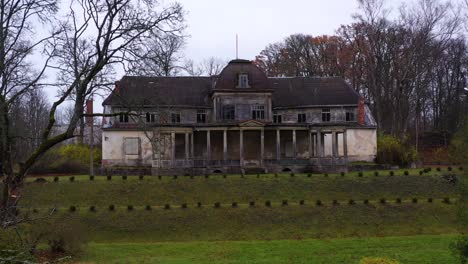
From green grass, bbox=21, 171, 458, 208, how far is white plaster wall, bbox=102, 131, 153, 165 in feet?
33.0

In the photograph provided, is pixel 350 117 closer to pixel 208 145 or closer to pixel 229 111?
pixel 229 111

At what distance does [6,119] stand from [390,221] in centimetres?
1778

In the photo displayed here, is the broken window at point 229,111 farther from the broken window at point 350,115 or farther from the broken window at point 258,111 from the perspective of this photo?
the broken window at point 350,115

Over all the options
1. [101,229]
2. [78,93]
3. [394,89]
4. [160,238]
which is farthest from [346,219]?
[394,89]

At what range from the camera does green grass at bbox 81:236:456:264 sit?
62.2 ft

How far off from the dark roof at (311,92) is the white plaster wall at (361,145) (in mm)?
2646

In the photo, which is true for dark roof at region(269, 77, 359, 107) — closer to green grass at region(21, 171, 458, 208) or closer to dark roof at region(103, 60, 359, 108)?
dark roof at region(103, 60, 359, 108)

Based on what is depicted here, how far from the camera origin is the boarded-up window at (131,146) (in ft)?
148

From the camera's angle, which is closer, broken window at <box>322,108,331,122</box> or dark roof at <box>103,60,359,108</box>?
dark roof at <box>103,60,359,108</box>

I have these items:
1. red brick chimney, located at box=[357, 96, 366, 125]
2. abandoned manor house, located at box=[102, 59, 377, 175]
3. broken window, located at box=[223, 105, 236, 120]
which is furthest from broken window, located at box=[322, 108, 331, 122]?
broken window, located at box=[223, 105, 236, 120]

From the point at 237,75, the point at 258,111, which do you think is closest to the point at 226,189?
the point at 258,111

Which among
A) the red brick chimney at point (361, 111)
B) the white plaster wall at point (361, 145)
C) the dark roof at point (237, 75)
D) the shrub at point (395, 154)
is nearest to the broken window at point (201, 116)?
the dark roof at point (237, 75)

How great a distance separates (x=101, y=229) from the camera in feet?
85.1

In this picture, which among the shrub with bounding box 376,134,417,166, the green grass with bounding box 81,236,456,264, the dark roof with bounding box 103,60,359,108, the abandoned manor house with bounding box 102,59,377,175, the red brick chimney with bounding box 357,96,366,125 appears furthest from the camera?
the red brick chimney with bounding box 357,96,366,125
